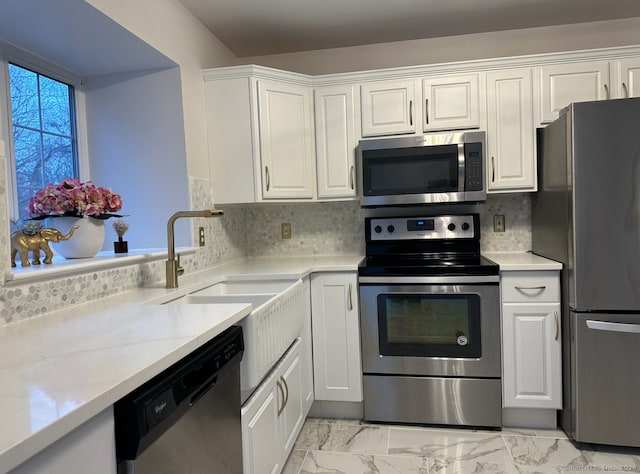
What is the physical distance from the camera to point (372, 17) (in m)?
2.43

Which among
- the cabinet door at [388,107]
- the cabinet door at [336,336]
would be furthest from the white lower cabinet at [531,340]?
the cabinet door at [388,107]

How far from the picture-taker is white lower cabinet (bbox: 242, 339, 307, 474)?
138 cm

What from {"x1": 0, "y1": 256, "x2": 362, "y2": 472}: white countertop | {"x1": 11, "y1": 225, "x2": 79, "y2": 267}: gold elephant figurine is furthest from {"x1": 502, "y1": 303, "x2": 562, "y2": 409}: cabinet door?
{"x1": 11, "y1": 225, "x2": 79, "y2": 267}: gold elephant figurine

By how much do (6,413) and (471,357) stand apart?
6.79 feet

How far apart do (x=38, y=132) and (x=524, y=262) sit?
246 centimetres

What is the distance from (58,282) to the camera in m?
1.37

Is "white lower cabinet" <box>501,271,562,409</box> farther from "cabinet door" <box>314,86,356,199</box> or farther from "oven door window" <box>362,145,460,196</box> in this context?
"cabinet door" <box>314,86,356,199</box>

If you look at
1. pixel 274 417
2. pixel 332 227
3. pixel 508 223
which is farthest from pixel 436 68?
pixel 274 417

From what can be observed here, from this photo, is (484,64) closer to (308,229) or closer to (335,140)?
(335,140)

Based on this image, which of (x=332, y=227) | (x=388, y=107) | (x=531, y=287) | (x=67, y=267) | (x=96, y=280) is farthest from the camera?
(x=332, y=227)

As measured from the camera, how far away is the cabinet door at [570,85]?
2309 millimetres

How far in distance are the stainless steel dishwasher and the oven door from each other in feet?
3.80

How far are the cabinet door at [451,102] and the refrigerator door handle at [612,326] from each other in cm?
121

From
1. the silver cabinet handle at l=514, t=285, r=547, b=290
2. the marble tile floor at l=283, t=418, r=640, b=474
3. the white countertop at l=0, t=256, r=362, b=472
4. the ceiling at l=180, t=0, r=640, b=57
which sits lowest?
the marble tile floor at l=283, t=418, r=640, b=474
